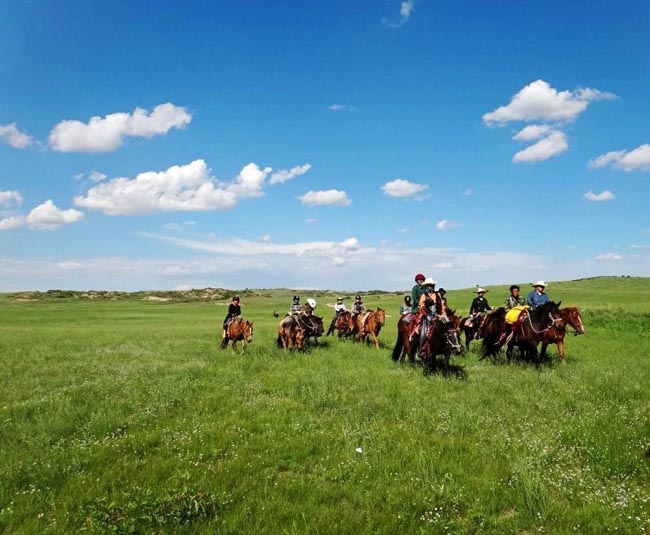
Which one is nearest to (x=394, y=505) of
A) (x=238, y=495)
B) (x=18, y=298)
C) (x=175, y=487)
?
(x=238, y=495)

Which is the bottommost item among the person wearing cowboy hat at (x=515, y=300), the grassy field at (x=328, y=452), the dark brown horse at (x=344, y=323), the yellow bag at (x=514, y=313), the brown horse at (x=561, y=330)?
the grassy field at (x=328, y=452)

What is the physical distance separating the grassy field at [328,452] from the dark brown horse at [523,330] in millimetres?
1873

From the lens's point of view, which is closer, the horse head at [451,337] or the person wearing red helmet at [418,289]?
the horse head at [451,337]

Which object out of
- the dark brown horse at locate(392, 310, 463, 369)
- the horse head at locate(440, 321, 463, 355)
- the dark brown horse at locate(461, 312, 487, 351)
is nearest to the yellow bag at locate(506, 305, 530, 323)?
the dark brown horse at locate(461, 312, 487, 351)

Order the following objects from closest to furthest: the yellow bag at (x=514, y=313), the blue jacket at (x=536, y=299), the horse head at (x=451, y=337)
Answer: the horse head at (x=451, y=337) → the yellow bag at (x=514, y=313) → the blue jacket at (x=536, y=299)

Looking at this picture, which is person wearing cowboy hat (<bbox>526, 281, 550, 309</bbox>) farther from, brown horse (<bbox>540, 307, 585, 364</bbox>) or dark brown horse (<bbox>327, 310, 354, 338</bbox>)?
dark brown horse (<bbox>327, 310, 354, 338</bbox>)

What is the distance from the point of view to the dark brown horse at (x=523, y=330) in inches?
660

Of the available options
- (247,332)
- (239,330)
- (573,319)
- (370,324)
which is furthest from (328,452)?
(370,324)

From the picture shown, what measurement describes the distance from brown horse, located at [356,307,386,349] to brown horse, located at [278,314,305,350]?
453 cm

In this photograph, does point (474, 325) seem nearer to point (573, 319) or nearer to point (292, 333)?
point (573, 319)

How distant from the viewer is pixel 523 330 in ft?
56.7

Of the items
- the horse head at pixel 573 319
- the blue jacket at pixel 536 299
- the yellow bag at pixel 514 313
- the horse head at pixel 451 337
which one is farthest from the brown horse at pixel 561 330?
the horse head at pixel 451 337

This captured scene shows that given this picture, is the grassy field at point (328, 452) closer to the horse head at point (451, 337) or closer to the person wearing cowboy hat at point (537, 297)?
the horse head at point (451, 337)

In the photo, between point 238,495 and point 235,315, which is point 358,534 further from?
point 235,315
